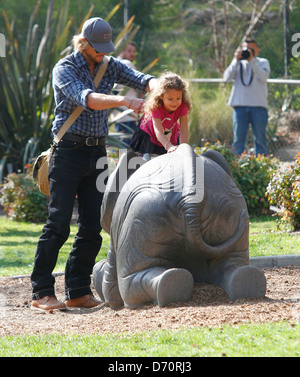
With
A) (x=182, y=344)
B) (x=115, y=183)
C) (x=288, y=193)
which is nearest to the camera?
(x=182, y=344)

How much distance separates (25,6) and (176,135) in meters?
18.4

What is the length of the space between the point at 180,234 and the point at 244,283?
1.77 ft

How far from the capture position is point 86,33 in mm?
5184

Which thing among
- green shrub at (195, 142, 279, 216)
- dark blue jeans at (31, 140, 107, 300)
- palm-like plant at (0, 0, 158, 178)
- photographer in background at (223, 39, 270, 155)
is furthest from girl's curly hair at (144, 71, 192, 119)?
palm-like plant at (0, 0, 158, 178)

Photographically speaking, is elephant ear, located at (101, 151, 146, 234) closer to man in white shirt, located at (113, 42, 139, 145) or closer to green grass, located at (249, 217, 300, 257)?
green grass, located at (249, 217, 300, 257)

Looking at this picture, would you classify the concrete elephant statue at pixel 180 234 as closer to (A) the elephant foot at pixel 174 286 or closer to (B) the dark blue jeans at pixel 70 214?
(A) the elephant foot at pixel 174 286

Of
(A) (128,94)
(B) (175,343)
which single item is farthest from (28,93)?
(B) (175,343)

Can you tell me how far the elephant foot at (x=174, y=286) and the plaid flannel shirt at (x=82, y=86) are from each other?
1467 mm

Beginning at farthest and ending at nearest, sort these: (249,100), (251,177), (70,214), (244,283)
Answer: (249,100) < (251,177) < (70,214) < (244,283)

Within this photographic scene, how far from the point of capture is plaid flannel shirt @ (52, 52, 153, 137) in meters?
5.05

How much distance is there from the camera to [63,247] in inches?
334

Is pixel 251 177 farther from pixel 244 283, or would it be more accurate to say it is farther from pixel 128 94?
pixel 244 283

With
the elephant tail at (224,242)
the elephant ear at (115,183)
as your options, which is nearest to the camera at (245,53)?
the elephant ear at (115,183)

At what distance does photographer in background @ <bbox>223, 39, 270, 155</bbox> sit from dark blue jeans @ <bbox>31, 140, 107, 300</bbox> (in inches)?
253
